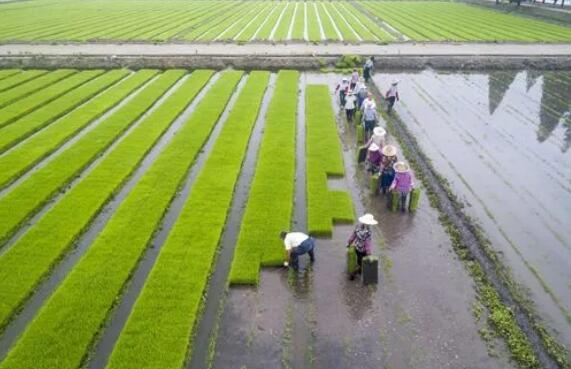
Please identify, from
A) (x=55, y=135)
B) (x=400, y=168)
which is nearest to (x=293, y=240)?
(x=400, y=168)

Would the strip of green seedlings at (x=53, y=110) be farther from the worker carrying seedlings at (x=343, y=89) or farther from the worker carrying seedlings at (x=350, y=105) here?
the worker carrying seedlings at (x=350, y=105)

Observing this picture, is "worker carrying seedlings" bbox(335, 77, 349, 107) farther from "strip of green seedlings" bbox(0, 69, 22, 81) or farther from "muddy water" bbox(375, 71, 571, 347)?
"strip of green seedlings" bbox(0, 69, 22, 81)

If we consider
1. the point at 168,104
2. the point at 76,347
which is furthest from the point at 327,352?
the point at 168,104

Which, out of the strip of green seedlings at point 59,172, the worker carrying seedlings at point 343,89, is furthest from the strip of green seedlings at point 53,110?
the worker carrying seedlings at point 343,89

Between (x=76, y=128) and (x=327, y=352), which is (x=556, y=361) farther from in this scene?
(x=76, y=128)

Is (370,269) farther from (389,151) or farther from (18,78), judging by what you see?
(18,78)

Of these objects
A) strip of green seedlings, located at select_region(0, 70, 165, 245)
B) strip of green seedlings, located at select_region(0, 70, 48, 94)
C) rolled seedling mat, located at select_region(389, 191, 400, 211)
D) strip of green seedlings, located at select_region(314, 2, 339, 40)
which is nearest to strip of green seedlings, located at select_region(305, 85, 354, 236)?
rolled seedling mat, located at select_region(389, 191, 400, 211)
